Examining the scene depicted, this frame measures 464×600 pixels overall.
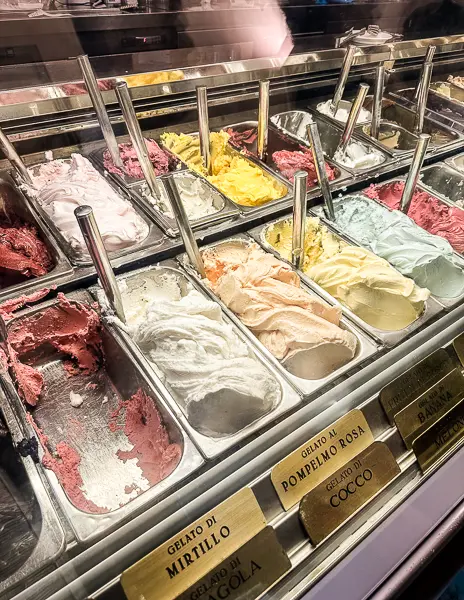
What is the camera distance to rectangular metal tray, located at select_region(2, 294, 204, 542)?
107 cm

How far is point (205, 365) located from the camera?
1361mm

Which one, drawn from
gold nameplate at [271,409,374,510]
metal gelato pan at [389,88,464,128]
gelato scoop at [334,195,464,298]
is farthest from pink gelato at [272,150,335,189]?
gold nameplate at [271,409,374,510]

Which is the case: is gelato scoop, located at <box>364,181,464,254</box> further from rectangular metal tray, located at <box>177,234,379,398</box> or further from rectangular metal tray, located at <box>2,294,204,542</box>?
rectangular metal tray, located at <box>2,294,204,542</box>

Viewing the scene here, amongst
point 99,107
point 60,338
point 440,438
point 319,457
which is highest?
point 99,107

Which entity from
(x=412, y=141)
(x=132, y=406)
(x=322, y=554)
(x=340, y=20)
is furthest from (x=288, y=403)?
(x=340, y=20)

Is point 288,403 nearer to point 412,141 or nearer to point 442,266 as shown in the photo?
point 442,266

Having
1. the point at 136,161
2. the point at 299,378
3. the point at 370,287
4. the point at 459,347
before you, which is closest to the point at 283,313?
the point at 299,378

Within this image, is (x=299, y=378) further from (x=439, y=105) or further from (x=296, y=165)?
(x=439, y=105)

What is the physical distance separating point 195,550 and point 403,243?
4.78ft

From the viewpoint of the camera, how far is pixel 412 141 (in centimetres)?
294

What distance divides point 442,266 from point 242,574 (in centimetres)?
138

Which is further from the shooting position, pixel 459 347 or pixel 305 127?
pixel 305 127

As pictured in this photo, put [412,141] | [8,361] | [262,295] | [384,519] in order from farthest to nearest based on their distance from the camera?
1. [412,141]
2. [262,295]
3. [8,361]
4. [384,519]

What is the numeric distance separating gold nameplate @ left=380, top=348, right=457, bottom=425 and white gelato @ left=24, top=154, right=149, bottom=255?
1088 mm
